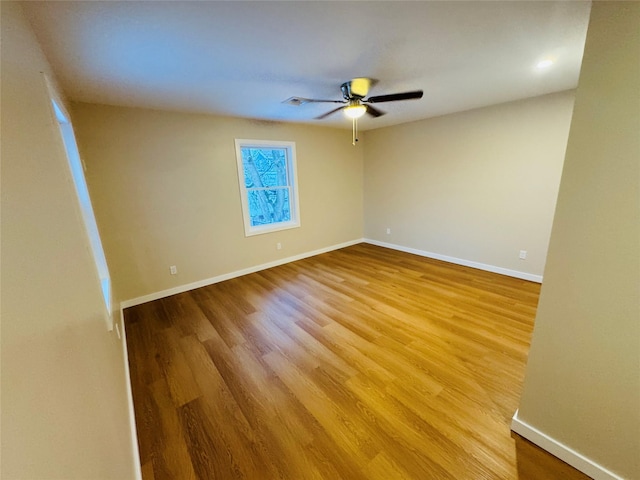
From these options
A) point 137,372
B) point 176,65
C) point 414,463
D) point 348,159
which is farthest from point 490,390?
point 348,159

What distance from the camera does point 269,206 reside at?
4312 mm

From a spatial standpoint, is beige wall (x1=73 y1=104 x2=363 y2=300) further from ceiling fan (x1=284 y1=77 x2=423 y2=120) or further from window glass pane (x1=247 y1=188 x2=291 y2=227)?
ceiling fan (x1=284 y1=77 x2=423 y2=120)

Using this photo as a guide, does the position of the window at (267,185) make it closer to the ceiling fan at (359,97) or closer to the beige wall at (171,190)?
the beige wall at (171,190)

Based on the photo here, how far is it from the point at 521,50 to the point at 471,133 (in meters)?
1.94

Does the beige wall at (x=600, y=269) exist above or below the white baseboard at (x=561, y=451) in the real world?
above

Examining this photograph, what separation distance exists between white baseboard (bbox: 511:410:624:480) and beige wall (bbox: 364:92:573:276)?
260 centimetres

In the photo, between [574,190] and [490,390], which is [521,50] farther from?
[490,390]

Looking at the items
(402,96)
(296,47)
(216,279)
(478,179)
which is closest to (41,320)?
(296,47)

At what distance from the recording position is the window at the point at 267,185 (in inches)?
154

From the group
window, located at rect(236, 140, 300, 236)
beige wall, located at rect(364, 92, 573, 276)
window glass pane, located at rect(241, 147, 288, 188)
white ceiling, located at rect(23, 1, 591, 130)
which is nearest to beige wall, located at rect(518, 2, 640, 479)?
white ceiling, located at rect(23, 1, 591, 130)

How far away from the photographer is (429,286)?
3393 millimetres

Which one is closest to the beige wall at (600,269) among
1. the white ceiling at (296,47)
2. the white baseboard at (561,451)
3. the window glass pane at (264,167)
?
the white baseboard at (561,451)

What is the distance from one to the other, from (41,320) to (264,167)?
3.87 metres

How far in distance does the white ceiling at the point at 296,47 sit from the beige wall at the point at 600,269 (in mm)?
667
